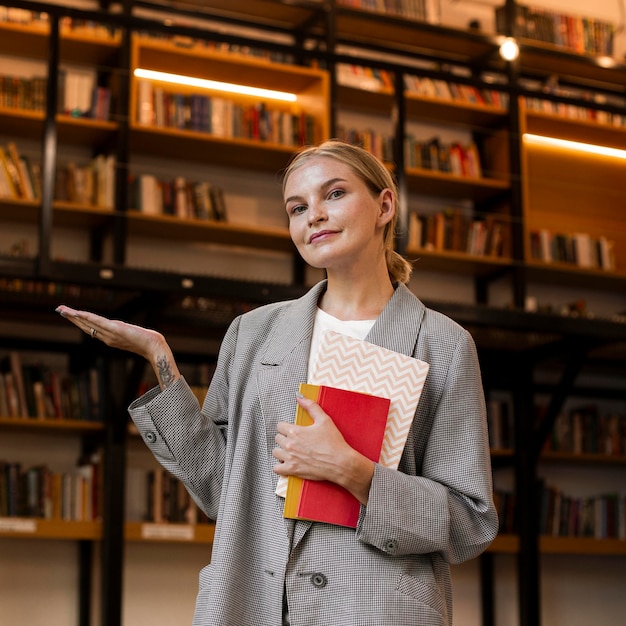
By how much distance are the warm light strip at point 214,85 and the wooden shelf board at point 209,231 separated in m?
0.79

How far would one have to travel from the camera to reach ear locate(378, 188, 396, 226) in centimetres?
162

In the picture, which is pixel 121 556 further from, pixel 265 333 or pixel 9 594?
pixel 265 333

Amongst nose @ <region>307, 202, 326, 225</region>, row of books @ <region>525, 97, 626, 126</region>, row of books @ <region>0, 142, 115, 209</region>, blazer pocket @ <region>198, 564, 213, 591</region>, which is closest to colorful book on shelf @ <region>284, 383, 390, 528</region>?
blazer pocket @ <region>198, 564, 213, 591</region>

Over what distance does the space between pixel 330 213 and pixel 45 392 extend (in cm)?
405

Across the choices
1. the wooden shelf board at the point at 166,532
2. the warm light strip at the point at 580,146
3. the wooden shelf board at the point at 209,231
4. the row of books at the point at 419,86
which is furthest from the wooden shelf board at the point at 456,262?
the wooden shelf board at the point at 166,532

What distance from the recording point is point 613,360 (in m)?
6.62

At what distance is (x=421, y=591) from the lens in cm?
139

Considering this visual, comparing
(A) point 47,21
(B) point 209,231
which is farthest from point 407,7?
(A) point 47,21

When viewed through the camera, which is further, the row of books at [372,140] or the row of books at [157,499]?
the row of books at [372,140]

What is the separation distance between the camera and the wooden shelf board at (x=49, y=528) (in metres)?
4.94

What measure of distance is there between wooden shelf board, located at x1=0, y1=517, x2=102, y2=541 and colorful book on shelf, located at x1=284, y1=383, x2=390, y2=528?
3.89 metres

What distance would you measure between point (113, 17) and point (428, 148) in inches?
83.2

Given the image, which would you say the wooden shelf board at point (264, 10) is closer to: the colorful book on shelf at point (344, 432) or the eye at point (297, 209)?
the eye at point (297, 209)

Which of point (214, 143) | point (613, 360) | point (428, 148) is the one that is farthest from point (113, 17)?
point (613, 360)
